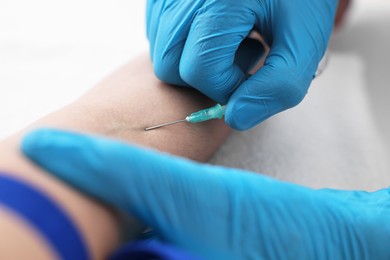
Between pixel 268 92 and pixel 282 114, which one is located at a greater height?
pixel 268 92

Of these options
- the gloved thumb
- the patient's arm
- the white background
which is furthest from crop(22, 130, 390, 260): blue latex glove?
the white background

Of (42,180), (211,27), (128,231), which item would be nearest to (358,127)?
(211,27)

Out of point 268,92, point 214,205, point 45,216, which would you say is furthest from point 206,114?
point 45,216

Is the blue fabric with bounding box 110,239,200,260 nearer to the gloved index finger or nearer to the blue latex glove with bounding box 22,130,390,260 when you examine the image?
the blue latex glove with bounding box 22,130,390,260

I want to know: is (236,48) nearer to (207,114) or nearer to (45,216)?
(207,114)

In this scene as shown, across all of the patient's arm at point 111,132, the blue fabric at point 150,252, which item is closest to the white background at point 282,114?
the patient's arm at point 111,132

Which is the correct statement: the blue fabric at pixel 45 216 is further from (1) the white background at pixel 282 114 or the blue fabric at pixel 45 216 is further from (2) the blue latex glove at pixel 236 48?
(1) the white background at pixel 282 114
